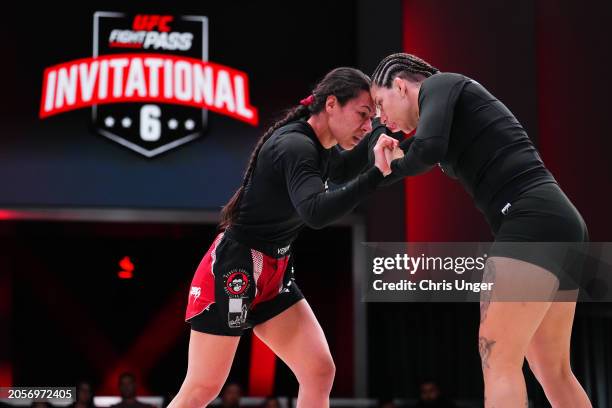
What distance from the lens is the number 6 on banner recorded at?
7.16 metres

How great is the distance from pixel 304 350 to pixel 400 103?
946mm

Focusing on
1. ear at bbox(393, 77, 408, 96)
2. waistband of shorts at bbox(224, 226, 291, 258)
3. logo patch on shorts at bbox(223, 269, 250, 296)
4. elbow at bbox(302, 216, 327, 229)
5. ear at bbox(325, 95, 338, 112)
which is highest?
ear at bbox(393, 77, 408, 96)

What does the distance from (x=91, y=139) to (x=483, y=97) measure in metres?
5.16

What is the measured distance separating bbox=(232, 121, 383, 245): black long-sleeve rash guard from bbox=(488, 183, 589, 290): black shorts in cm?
45

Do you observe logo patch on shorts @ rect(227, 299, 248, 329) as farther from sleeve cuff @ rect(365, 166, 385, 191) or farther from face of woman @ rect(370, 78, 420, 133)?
face of woman @ rect(370, 78, 420, 133)

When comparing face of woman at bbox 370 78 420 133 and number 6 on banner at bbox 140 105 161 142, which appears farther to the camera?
number 6 on banner at bbox 140 105 161 142

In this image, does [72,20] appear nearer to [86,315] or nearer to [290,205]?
[86,315]

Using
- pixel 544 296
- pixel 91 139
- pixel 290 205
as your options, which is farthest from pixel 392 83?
pixel 91 139

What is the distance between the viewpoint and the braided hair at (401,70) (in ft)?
9.27

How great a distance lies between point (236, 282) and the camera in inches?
117

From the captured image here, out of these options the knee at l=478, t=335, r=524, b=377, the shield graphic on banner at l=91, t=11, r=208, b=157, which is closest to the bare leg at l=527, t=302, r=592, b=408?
the knee at l=478, t=335, r=524, b=377

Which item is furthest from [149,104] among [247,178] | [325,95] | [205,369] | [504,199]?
[504,199]

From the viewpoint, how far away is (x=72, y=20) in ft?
23.8

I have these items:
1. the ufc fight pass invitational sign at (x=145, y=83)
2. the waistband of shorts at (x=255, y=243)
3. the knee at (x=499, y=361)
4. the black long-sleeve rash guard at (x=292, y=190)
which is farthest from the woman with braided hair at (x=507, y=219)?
the ufc fight pass invitational sign at (x=145, y=83)
